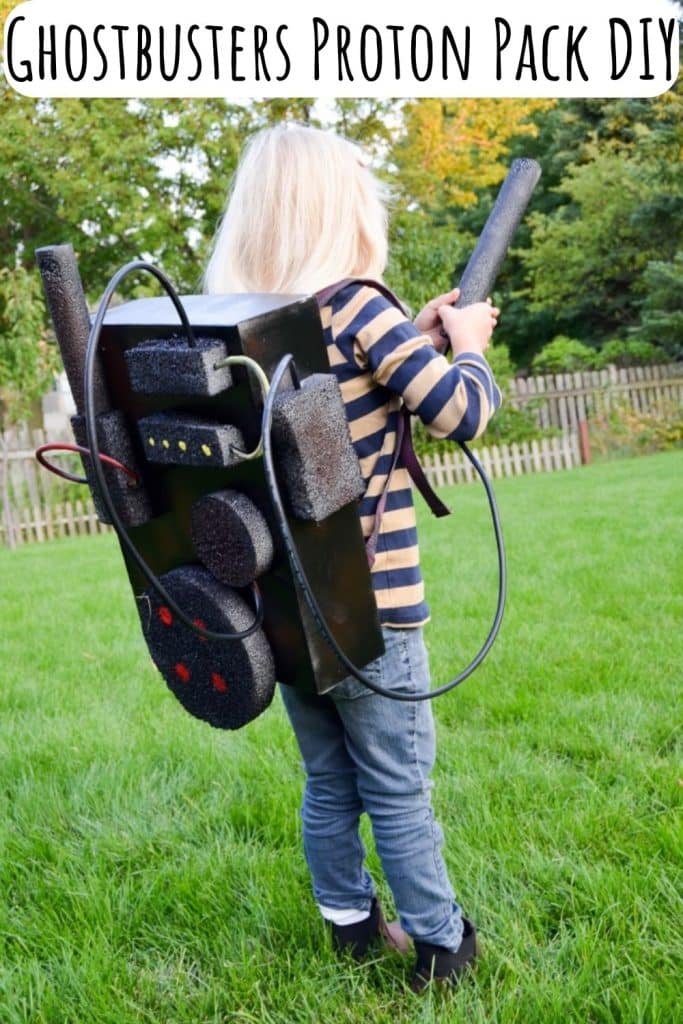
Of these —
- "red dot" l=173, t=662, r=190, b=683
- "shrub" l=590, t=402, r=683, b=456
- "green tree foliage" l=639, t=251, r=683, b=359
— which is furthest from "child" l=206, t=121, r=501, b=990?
"green tree foliage" l=639, t=251, r=683, b=359

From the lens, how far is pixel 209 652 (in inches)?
59.8

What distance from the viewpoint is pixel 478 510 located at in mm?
8109

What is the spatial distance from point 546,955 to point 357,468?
101cm

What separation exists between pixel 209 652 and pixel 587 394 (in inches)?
562

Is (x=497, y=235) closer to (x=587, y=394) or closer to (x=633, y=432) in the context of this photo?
(x=633, y=432)

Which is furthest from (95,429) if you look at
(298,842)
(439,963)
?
(298,842)

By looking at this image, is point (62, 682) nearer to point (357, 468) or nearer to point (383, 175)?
point (357, 468)

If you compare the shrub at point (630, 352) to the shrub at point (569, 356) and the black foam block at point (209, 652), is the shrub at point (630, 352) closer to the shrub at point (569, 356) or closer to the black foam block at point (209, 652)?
the shrub at point (569, 356)

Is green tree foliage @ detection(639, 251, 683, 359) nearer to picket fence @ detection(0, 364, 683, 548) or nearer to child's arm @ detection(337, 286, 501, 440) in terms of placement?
picket fence @ detection(0, 364, 683, 548)

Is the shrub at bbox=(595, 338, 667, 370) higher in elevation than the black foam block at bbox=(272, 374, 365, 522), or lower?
higher

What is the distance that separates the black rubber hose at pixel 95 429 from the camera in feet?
4.12

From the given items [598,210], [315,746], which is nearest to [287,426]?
[315,746]

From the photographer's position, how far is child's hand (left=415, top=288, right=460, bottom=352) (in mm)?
1726

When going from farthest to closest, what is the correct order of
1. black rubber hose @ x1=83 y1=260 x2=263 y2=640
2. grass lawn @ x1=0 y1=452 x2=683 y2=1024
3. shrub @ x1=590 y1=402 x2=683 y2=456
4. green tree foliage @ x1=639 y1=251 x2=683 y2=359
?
green tree foliage @ x1=639 y1=251 x2=683 y2=359, shrub @ x1=590 y1=402 x2=683 y2=456, grass lawn @ x1=0 y1=452 x2=683 y2=1024, black rubber hose @ x1=83 y1=260 x2=263 y2=640
